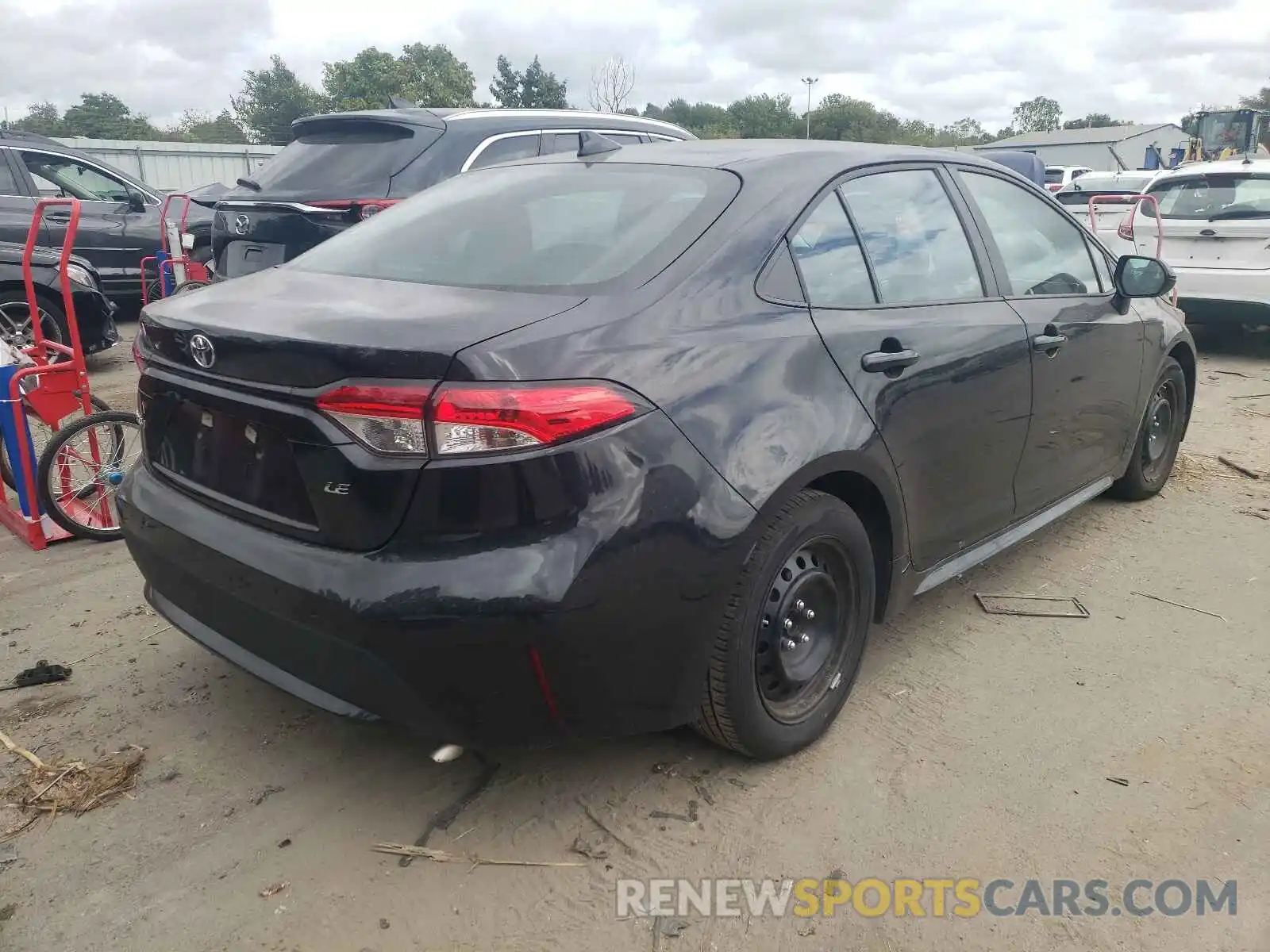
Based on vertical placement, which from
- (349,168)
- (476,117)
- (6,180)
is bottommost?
(349,168)

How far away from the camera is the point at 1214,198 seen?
870cm

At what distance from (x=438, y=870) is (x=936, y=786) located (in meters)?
1.31

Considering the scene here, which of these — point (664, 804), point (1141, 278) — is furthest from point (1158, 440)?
point (664, 804)

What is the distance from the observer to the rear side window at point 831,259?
269cm

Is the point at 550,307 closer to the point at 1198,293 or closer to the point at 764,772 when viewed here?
the point at 764,772

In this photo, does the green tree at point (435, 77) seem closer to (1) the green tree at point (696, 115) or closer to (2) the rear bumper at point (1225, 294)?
(1) the green tree at point (696, 115)

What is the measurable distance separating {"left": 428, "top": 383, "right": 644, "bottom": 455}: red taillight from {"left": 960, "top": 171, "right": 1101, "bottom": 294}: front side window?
2087 millimetres

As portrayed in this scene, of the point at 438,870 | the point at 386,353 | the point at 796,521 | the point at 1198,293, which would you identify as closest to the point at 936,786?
the point at 796,521

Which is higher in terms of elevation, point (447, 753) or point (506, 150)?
point (506, 150)

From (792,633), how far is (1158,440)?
3.13 metres

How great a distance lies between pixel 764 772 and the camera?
2.69 metres

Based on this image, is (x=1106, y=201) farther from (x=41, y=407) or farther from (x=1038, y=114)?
(x=1038, y=114)

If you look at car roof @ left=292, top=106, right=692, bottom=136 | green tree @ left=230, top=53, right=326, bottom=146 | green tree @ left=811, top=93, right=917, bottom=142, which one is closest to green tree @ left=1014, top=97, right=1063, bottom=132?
green tree @ left=811, top=93, right=917, bottom=142

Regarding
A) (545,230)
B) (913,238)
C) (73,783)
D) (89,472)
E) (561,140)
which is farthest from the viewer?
(561,140)
